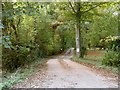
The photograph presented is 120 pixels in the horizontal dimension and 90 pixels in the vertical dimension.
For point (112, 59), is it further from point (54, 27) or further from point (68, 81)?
point (54, 27)

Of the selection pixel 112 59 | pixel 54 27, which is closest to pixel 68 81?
pixel 112 59

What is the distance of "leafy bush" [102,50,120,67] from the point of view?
12.8 meters

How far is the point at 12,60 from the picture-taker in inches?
480

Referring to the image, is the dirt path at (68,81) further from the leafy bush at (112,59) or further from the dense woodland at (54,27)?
the leafy bush at (112,59)

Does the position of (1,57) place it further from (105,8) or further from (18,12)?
(105,8)

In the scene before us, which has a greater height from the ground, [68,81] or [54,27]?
[54,27]

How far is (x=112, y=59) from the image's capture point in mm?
13047

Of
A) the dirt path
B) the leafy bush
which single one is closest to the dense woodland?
the leafy bush

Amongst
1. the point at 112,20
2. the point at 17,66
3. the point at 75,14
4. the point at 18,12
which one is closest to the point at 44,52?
A: the point at 75,14

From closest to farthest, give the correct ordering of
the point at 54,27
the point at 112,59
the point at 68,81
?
the point at 68,81 < the point at 112,59 < the point at 54,27

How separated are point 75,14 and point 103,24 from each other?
102 inches

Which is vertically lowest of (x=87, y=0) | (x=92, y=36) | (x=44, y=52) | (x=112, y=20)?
(x=44, y=52)

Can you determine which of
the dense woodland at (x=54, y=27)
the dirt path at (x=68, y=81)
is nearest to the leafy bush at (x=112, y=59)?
the dense woodland at (x=54, y=27)

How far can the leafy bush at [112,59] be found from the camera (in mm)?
12750
